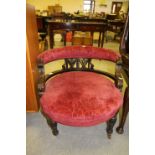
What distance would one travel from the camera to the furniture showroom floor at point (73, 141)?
1.45m

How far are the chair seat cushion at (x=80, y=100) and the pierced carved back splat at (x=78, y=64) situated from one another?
0.20 m

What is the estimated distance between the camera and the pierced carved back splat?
1734mm

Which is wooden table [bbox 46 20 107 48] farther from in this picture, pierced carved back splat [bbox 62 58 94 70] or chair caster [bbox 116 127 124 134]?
chair caster [bbox 116 127 124 134]

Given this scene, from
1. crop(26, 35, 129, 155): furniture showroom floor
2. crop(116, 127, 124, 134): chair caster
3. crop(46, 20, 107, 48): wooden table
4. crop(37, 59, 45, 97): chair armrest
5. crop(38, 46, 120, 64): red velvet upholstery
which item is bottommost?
crop(26, 35, 129, 155): furniture showroom floor

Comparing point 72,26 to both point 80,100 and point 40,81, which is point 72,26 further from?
point 80,100

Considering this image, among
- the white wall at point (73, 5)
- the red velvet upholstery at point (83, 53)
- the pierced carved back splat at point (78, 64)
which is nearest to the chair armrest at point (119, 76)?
the red velvet upholstery at point (83, 53)

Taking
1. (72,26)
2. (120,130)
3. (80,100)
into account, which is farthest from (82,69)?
(72,26)

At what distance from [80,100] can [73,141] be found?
0.49 m

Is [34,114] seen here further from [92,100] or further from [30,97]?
[92,100]

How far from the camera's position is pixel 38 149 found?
1.46 meters

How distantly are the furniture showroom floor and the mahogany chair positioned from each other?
4.2 inches

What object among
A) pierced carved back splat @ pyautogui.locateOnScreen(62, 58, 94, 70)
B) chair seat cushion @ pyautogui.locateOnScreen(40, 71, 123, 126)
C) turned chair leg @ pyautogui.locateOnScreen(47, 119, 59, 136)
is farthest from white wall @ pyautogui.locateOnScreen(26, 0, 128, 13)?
turned chair leg @ pyautogui.locateOnScreen(47, 119, 59, 136)
